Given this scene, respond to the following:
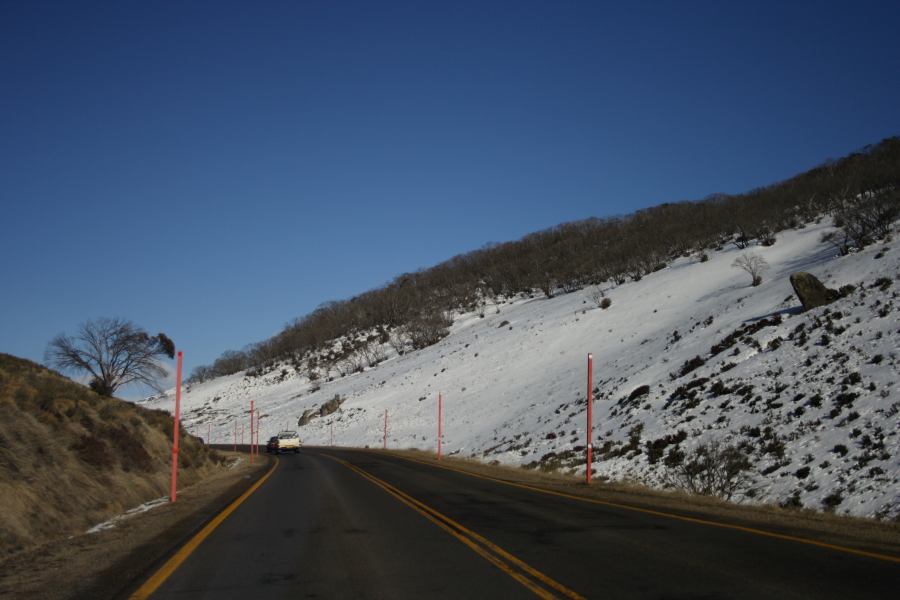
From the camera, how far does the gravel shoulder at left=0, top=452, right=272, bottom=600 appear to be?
703 centimetres

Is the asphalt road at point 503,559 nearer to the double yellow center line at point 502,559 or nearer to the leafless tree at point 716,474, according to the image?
the double yellow center line at point 502,559

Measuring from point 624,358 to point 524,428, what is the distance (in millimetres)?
9900

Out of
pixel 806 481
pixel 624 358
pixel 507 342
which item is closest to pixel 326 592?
pixel 806 481

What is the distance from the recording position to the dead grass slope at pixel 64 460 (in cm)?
1153

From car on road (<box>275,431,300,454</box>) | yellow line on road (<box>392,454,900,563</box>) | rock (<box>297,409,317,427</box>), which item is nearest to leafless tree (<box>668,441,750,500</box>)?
yellow line on road (<box>392,454,900,563</box>)

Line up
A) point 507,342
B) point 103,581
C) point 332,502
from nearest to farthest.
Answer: point 103,581
point 332,502
point 507,342

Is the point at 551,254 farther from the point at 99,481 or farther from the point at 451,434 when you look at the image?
the point at 99,481

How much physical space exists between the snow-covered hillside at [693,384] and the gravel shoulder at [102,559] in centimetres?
1473

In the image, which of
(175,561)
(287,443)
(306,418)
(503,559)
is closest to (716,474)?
(503,559)

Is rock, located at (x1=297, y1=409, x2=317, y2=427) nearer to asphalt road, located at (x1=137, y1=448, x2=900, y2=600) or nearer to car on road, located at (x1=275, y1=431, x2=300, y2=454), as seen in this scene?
car on road, located at (x1=275, y1=431, x2=300, y2=454)

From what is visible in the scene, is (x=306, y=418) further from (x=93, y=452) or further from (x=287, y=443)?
(x=93, y=452)

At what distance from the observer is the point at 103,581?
23.9ft

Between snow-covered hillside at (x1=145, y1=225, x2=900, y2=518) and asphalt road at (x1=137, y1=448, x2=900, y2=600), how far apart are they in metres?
8.03

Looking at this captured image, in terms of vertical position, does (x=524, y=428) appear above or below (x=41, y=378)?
below
